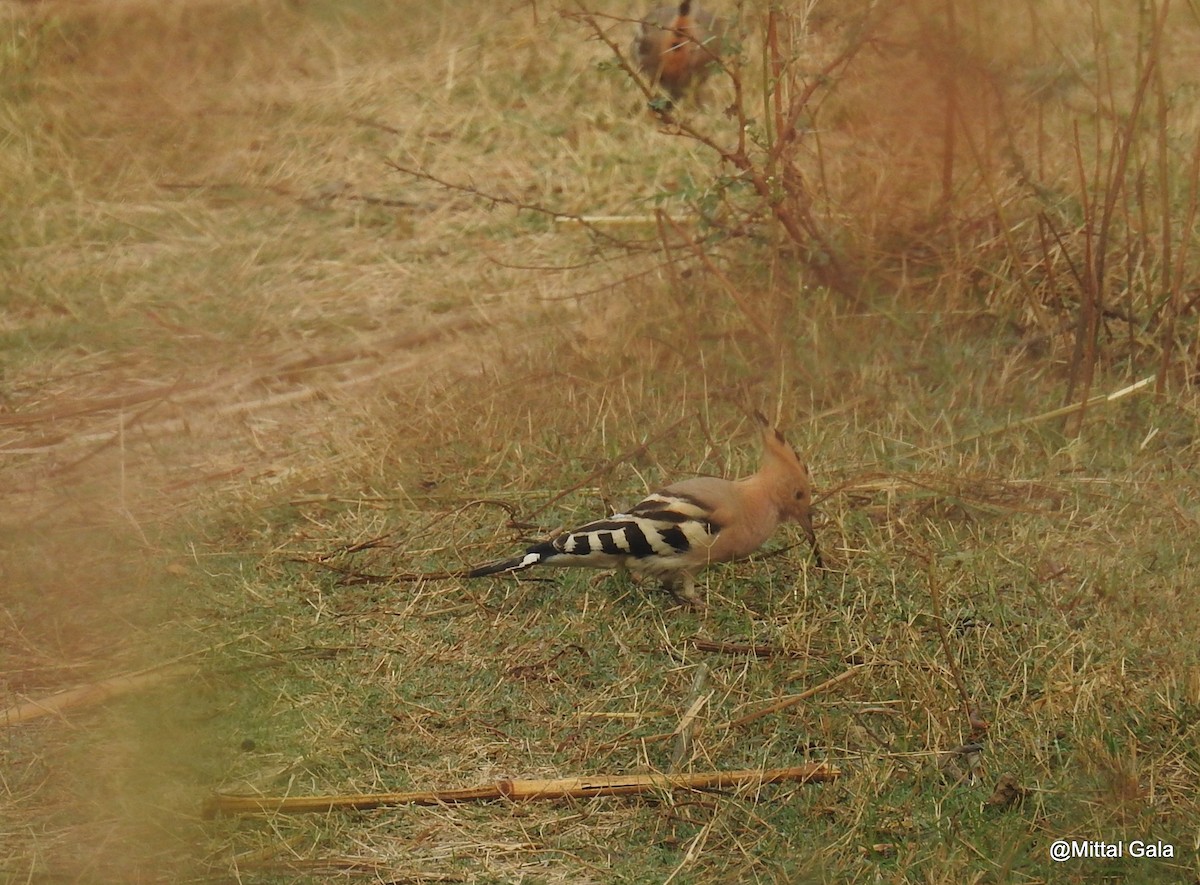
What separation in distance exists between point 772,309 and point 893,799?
88.6 inches

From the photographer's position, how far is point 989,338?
4773mm

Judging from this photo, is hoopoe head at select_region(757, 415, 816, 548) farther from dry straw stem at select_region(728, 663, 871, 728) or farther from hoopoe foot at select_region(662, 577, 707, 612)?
dry straw stem at select_region(728, 663, 871, 728)

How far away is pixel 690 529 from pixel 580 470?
32.7 inches

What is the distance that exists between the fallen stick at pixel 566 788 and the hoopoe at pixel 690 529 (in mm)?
645

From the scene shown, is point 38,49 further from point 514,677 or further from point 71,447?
point 514,677

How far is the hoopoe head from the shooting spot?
3.47 m

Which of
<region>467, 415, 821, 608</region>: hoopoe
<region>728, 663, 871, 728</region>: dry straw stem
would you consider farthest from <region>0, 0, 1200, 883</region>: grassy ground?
<region>467, 415, 821, 608</region>: hoopoe

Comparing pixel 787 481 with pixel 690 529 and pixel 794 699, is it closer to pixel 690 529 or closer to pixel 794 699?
pixel 690 529

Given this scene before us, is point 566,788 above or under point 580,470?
under

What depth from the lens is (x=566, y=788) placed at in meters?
2.90

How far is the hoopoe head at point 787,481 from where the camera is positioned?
11.4ft

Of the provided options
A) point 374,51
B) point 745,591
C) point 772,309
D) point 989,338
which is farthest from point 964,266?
point 374,51

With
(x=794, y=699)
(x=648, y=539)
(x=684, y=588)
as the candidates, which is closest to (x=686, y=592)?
(x=684, y=588)

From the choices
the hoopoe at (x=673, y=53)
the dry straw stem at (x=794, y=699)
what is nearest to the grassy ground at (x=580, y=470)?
the dry straw stem at (x=794, y=699)
